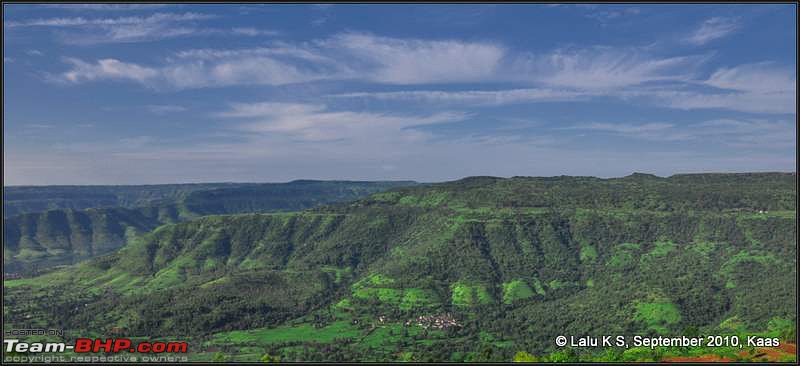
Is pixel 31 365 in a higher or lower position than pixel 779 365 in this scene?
lower

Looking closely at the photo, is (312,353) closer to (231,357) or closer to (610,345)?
(231,357)

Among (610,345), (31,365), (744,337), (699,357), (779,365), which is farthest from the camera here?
(610,345)

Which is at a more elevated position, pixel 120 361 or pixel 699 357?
pixel 699 357

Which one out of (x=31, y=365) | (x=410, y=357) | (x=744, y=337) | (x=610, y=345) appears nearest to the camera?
(x=31, y=365)

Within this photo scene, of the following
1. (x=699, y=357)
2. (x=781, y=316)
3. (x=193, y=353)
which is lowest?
(x=193, y=353)

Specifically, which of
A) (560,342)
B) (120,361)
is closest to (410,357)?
(560,342)

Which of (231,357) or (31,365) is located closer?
(31,365)

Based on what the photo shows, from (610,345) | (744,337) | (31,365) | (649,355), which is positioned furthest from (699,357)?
(31,365)

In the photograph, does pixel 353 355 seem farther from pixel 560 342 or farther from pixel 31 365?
pixel 31 365

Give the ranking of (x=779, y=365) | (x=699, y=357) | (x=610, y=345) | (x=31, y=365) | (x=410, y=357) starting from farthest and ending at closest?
(x=610, y=345)
(x=410, y=357)
(x=31, y=365)
(x=699, y=357)
(x=779, y=365)
